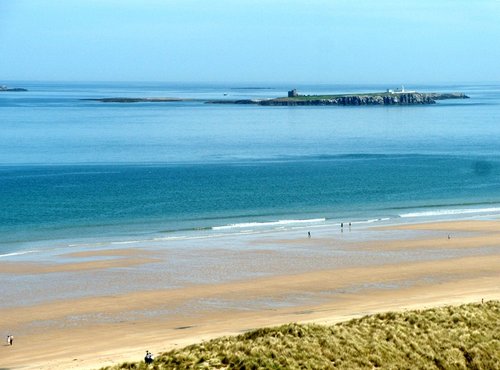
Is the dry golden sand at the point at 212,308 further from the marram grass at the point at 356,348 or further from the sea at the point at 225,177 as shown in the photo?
the sea at the point at 225,177

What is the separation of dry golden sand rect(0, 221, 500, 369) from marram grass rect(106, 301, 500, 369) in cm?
190

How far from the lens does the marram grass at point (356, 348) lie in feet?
61.8

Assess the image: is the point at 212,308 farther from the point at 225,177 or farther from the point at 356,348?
the point at 225,177

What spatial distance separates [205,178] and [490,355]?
4938 cm

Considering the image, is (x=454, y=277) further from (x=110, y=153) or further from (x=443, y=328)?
(x=110, y=153)

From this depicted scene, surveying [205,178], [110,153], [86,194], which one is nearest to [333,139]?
[110,153]

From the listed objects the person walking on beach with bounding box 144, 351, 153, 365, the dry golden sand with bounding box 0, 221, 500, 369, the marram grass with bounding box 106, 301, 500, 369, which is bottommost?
the dry golden sand with bounding box 0, 221, 500, 369

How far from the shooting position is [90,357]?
21078 millimetres

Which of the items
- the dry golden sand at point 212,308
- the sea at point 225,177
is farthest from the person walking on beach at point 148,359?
the sea at point 225,177

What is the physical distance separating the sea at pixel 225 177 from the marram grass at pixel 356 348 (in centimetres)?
2115

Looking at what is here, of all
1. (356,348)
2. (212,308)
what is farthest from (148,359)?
(212,308)

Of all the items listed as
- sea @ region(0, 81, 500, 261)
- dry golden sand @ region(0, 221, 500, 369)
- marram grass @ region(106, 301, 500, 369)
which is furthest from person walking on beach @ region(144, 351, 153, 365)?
sea @ region(0, 81, 500, 261)

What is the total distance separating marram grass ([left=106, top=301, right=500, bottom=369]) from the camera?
1884cm

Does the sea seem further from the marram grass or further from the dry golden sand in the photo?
→ the marram grass
